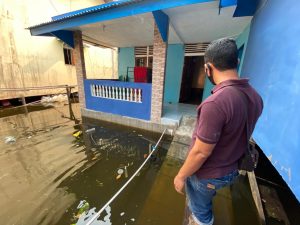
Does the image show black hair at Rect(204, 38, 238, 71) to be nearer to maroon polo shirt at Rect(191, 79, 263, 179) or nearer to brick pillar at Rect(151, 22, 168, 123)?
maroon polo shirt at Rect(191, 79, 263, 179)

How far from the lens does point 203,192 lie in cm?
111

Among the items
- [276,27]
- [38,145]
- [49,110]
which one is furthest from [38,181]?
[49,110]

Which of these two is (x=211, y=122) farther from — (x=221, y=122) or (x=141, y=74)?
(x=141, y=74)

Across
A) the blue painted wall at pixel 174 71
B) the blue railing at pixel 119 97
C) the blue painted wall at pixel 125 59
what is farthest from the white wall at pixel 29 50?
the blue painted wall at pixel 174 71

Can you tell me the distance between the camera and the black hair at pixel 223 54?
874 millimetres

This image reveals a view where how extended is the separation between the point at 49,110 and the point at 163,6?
6304 mm

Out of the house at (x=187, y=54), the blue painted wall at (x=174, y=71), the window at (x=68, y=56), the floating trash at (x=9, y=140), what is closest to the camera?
the house at (x=187, y=54)

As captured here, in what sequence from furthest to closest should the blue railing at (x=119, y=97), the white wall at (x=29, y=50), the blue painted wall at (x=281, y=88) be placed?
the white wall at (x=29, y=50) < the blue railing at (x=119, y=97) < the blue painted wall at (x=281, y=88)

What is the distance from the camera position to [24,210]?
1912 millimetres

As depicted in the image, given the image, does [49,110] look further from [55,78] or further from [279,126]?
[279,126]

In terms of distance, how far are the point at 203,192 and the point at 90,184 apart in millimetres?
1955

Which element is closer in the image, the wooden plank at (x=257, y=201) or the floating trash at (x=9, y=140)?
the wooden plank at (x=257, y=201)

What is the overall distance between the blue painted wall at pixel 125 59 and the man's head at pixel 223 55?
6722 mm

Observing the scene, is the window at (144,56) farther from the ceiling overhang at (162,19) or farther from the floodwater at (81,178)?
the floodwater at (81,178)
